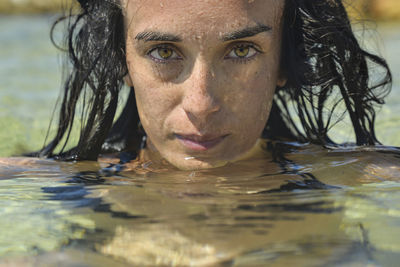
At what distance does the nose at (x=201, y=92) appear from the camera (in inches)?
107

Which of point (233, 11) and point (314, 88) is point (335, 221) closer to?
point (233, 11)

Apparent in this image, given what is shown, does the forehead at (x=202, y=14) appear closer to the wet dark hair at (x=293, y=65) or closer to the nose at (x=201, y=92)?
the nose at (x=201, y=92)

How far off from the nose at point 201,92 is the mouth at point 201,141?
110mm

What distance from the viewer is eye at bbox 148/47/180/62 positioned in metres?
2.86

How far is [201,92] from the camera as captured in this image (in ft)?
8.93

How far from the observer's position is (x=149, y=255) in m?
2.01

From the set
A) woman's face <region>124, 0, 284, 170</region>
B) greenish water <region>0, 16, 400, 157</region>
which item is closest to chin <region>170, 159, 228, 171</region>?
woman's face <region>124, 0, 284, 170</region>

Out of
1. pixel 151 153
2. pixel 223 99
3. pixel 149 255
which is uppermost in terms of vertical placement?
pixel 223 99

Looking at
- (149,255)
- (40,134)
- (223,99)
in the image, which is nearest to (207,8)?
(223,99)

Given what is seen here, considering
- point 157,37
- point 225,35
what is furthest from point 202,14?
point 157,37

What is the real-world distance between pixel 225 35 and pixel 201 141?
1.63 ft

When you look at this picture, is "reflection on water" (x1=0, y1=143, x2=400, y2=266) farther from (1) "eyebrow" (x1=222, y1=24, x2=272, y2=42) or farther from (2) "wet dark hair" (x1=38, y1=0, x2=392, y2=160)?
(1) "eyebrow" (x1=222, y1=24, x2=272, y2=42)

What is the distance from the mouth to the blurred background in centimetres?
114

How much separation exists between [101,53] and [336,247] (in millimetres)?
1772
